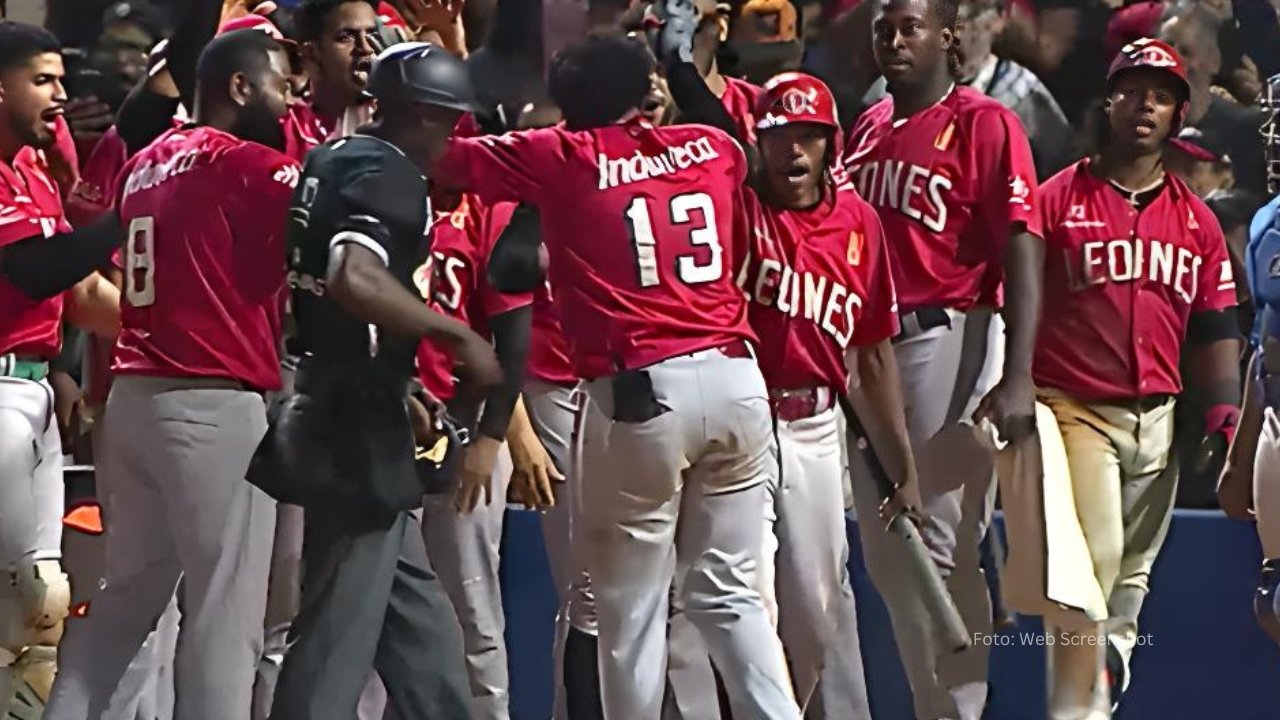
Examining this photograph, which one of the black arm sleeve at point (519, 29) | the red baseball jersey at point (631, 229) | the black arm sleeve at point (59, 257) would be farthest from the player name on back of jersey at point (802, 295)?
the black arm sleeve at point (59, 257)

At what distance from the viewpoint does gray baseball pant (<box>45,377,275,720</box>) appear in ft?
17.1

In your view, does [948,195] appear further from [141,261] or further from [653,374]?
[141,261]

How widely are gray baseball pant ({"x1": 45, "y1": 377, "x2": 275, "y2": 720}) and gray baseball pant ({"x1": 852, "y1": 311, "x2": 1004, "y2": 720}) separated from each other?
1.69 metres

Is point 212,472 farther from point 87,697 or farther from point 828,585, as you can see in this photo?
point 828,585

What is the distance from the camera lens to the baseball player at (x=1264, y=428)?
5203 mm

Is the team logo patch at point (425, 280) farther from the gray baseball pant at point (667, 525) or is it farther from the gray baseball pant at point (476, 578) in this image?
the gray baseball pant at point (667, 525)

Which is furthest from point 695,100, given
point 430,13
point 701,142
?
point 430,13

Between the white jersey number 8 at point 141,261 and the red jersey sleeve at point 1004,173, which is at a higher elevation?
the white jersey number 8 at point 141,261

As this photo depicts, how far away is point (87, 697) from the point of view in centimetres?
521

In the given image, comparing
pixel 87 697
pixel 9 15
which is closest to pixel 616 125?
pixel 87 697

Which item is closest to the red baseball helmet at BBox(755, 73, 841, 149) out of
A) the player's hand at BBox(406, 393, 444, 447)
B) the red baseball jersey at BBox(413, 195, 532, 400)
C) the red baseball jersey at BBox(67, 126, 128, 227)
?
the red baseball jersey at BBox(413, 195, 532, 400)

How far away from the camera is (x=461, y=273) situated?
239 inches

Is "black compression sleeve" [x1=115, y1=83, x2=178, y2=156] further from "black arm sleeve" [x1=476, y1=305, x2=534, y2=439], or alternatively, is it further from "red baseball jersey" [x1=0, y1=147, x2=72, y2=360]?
"black arm sleeve" [x1=476, y1=305, x2=534, y2=439]

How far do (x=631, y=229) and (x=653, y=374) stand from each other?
332mm
